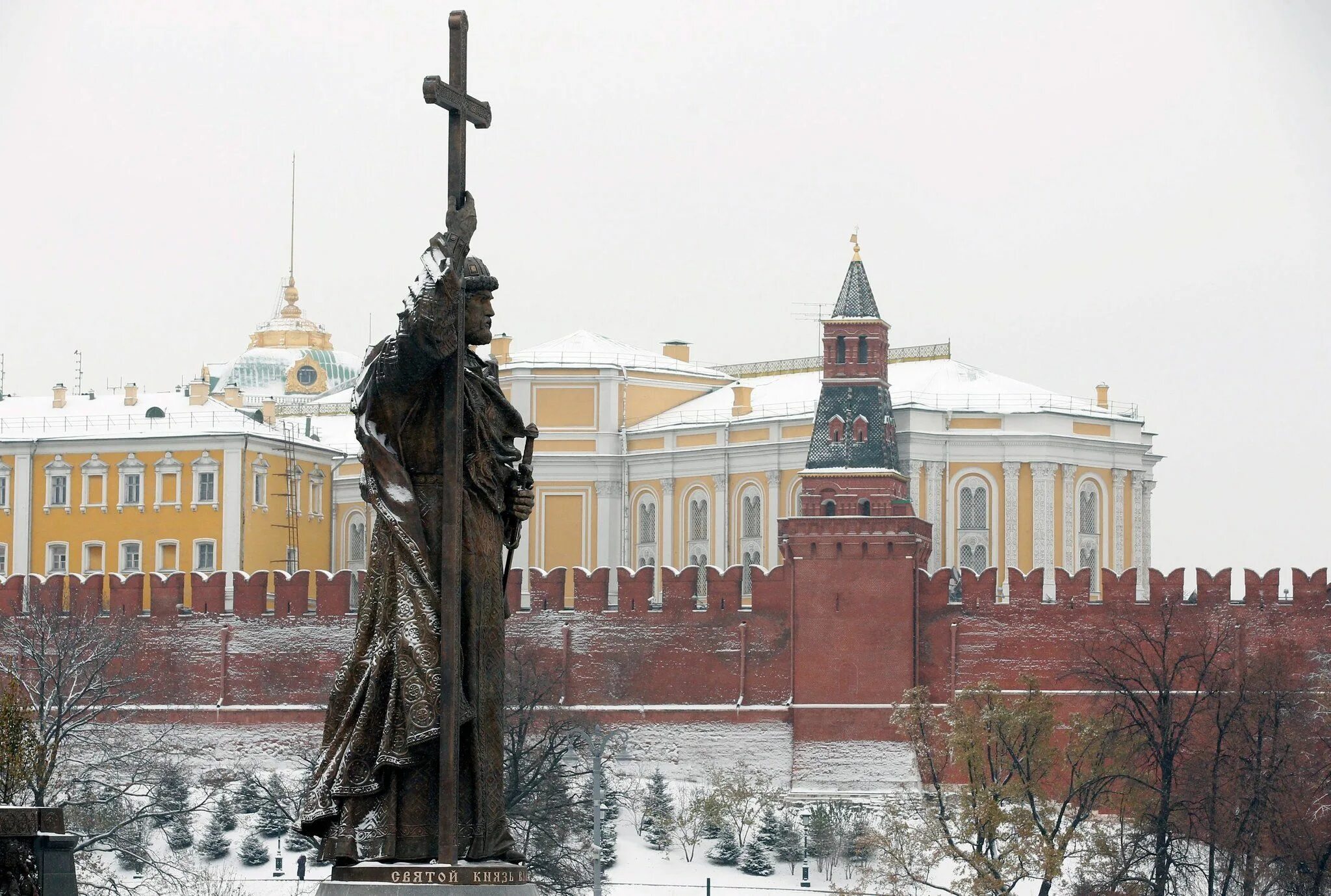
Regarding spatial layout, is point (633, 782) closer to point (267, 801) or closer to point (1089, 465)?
point (267, 801)

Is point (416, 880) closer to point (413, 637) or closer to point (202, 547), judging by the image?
point (413, 637)

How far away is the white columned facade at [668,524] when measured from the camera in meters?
69.4

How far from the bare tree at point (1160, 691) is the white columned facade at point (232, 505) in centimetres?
2360

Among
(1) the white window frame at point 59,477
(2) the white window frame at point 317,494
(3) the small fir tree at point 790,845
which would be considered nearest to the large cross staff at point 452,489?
(3) the small fir tree at point 790,845

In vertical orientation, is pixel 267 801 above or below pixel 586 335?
below

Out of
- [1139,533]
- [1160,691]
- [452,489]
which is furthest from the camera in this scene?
[1139,533]

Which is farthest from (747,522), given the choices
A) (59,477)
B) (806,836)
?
(806,836)

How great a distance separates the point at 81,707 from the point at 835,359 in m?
15.1

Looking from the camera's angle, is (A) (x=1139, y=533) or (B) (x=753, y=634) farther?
(A) (x=1139, y=533)

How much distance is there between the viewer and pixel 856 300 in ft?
182

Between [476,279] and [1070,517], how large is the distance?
5787cm

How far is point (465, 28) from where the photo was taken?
985 centimetres

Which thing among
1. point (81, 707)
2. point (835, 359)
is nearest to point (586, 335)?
point (835, 359)

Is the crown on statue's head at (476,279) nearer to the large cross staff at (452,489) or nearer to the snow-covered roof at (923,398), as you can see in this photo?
the large cross staff at (452,489)
